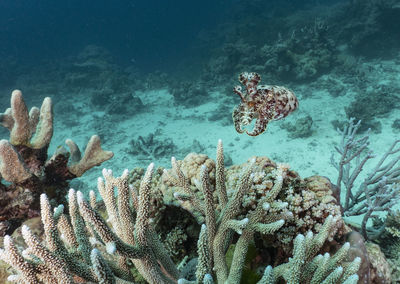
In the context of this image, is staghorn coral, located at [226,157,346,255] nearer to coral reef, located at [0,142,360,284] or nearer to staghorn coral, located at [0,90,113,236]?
coral reef, located at [0,142,360,284]

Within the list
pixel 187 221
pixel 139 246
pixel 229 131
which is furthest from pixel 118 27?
pixel 139 246

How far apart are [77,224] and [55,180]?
229 centimetres

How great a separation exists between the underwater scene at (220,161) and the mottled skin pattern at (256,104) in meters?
0.01

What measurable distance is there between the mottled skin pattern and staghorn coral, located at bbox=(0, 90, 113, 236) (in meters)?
2.16

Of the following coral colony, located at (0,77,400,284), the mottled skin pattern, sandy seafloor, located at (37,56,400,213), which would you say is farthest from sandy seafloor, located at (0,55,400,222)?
coral colony, located at (0,77,400,284)

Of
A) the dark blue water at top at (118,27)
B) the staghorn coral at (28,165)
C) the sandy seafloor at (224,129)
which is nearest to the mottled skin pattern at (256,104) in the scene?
the staghorn coral at (28,165)

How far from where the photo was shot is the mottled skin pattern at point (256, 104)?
2943 mm

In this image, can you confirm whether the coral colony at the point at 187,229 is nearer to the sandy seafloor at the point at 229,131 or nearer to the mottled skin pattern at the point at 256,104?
the mottled skin pattern at the point at 256,104

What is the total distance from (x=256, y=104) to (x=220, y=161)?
1.14 m

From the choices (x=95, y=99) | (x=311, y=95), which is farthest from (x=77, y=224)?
(x=95, y=99)

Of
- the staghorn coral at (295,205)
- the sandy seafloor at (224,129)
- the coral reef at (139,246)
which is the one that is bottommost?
the sandy seafloor at (224,129)

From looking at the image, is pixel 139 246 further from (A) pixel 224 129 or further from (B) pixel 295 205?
(A) pixel 224 129

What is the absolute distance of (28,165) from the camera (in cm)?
354

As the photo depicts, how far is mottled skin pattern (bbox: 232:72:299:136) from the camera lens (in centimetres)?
294
